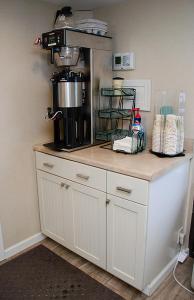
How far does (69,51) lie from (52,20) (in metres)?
0.50

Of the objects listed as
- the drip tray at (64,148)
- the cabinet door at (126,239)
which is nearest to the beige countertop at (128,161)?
the drip tray at (64,148)

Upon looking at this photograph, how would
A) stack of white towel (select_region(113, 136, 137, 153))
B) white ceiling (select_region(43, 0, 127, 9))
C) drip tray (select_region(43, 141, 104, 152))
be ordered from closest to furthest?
stack of white towel (select_region(113, 136, 137, 153)) < drip tray (select_region(43, 141, 104, 152)) < white ceiling (select_region(43, 0, 127, 9))

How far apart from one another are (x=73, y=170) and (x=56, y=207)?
0.42 metres

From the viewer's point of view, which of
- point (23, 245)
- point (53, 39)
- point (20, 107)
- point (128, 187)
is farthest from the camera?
point (23, 245)

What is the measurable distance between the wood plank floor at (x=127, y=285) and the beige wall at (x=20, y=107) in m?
0.48

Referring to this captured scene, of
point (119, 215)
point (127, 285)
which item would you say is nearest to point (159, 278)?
point (127, 285)

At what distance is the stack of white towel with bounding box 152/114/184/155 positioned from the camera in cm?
169

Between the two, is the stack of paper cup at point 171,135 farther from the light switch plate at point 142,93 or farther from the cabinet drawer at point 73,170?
the cabinet drawer at point 73,170

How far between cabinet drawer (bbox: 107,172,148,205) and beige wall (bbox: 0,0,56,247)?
822 mm

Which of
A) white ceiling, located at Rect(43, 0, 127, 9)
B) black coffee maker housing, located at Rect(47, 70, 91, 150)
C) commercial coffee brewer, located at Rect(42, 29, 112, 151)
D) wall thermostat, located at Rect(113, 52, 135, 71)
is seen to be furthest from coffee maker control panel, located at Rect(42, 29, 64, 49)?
wall thermostat, located at Rect(113, 52, 135, 71)

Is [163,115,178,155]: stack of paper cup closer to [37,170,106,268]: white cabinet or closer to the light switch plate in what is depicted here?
the light switch plate

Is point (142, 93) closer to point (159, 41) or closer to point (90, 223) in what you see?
point (159, 41)

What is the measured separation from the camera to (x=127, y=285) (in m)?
1.79

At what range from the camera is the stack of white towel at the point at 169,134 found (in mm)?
1693
